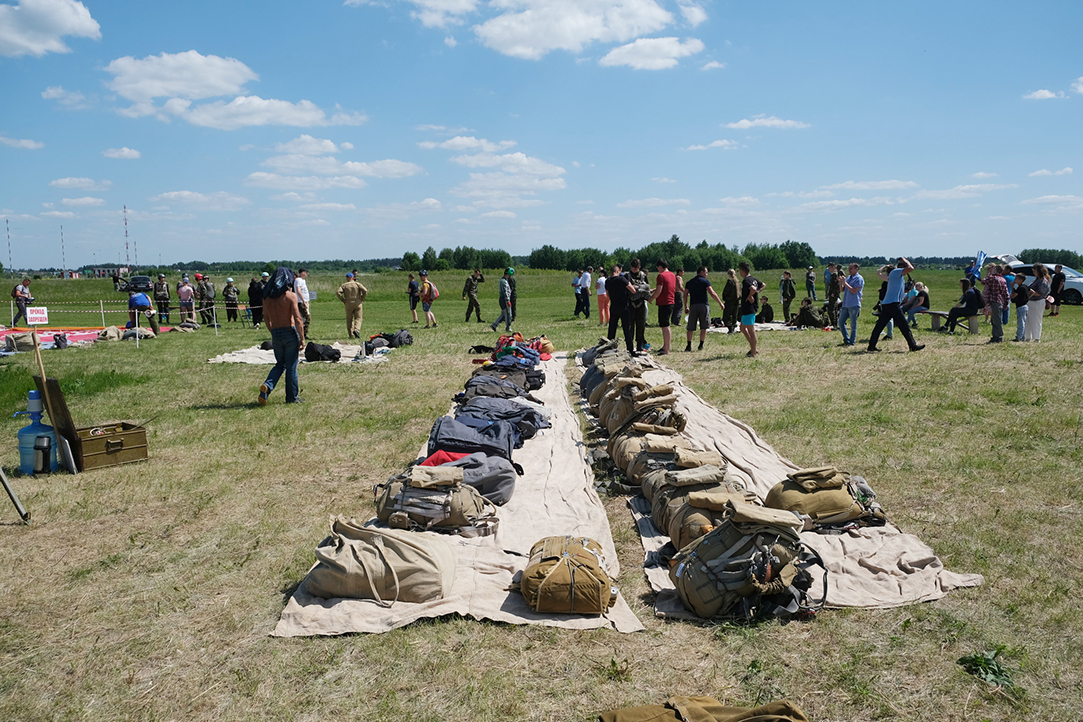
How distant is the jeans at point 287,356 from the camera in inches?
418

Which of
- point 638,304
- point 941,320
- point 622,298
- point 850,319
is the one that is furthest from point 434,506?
point 941,320

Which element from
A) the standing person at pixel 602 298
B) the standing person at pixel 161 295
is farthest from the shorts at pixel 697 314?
the standing person at pixel 161 295

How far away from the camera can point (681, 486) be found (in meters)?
5.79

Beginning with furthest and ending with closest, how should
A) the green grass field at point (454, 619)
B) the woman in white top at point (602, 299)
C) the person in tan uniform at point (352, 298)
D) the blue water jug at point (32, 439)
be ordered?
the woman in white top at point (602, 299) → the person in tan uniform at point (352, 298) → the blue water jug at point (32, 439) → the green grass field at point (454, 619)

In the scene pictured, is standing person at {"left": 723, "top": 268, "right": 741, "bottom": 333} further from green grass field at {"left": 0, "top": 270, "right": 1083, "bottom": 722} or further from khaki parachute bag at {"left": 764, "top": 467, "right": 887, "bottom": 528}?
khaki parachute bag at {"left": 764, "top": 467, "right": 887, "bottom": 528}

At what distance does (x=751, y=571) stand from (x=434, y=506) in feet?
8.67

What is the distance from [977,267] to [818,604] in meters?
19.2

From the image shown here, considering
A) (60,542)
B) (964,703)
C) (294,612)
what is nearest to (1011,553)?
(964,703)

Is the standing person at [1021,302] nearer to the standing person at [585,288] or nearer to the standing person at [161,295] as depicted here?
the standing person at [585,288]

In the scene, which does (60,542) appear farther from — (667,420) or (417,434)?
(667,420)

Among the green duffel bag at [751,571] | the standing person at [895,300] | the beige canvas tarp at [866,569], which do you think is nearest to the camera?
the green duffel bag at [751,571]

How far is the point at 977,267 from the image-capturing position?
1978 centimetres

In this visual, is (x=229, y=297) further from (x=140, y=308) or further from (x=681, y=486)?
(x=681, y=486)

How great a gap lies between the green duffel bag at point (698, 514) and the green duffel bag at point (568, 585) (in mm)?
859
